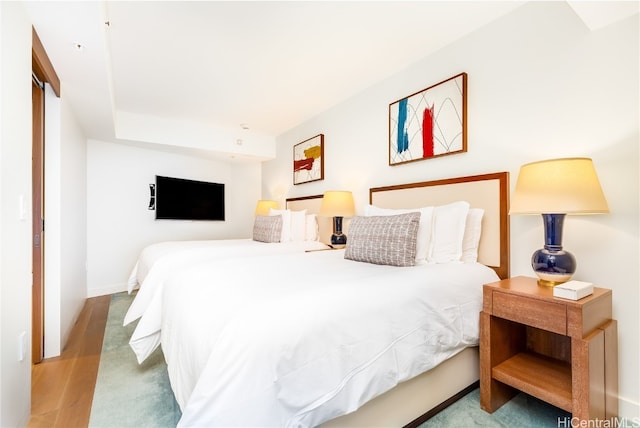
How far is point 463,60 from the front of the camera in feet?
7.72

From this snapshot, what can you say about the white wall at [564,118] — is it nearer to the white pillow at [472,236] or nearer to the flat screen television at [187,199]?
the white pillow at [472,236]

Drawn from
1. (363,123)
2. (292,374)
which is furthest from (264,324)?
(363,123)

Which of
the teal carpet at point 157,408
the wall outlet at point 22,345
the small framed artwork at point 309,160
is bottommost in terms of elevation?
the teal carpet at point 157,408

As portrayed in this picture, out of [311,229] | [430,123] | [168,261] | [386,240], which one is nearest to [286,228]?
[311,229]

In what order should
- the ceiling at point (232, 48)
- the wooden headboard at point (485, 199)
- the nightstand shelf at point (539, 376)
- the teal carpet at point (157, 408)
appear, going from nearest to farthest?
the nightstand shelf at point (539, 376)
the teal carpet at point (157, 408)
the ceiling at point (232, 48)
the wooden headboard at point (485, 199)

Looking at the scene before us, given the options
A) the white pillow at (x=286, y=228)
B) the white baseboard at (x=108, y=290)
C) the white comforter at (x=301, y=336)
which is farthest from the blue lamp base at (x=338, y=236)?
the white baseboard at (x=108, y=290)

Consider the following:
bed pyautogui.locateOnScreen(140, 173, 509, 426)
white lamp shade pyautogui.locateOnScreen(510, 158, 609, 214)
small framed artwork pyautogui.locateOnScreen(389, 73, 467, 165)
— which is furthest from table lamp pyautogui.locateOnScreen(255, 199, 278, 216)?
white lamp shade pyautogui.locateOnScreen(510, 158, 609, 214)

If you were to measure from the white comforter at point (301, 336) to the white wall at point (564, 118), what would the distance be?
0.74 m

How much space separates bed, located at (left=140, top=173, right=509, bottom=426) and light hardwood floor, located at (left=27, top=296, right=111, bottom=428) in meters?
0.62

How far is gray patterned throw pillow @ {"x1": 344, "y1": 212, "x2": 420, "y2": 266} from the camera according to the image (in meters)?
1.95

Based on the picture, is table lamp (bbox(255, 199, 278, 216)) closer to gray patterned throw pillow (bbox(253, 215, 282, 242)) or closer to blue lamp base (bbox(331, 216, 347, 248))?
gray patterned throw pillow (bbox(253, 215, 282, 242))

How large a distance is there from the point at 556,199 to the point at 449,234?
717mm

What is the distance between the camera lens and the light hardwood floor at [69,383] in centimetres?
158

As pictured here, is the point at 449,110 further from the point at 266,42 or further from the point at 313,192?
the point at 313,192
